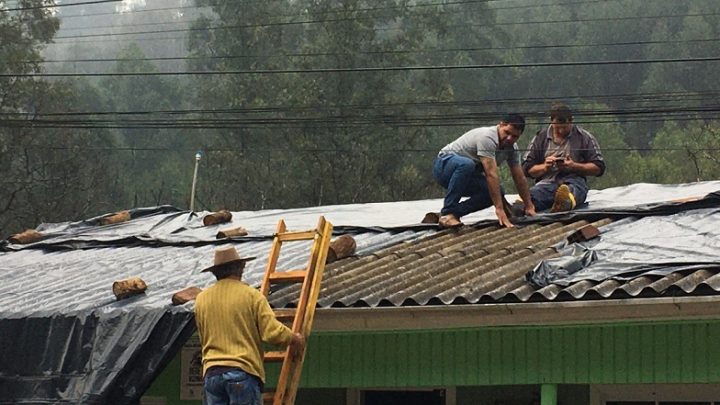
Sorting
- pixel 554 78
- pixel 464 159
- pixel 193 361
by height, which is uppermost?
pixel 554 78

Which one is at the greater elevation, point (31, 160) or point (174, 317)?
point (31, 160)

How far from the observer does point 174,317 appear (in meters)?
9.67

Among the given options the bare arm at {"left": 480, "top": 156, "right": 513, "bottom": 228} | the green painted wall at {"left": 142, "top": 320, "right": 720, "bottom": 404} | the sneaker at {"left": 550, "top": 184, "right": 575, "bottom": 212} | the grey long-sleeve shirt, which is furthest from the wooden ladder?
the grey long-sleeve shirt

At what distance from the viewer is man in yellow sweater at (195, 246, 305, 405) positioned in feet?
27.3

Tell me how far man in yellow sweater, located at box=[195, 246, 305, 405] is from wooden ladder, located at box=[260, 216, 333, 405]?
0.14 m

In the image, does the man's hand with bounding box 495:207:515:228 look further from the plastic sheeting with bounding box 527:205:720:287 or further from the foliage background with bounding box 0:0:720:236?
the foliage background with bounding box 0:0:720:236

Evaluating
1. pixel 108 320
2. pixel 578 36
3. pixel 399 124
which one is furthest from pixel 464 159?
pixel 578 36

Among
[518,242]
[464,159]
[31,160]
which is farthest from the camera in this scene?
[31,160]

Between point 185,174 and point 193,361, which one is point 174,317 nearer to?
point 193,361

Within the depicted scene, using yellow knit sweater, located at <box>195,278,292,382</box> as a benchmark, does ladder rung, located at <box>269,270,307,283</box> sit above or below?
above

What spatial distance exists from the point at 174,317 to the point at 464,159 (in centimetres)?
316

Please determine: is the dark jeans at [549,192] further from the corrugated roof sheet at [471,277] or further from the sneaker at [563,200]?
the corrugated roof sheet at [471,277]

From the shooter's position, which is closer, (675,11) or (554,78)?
(554,78)

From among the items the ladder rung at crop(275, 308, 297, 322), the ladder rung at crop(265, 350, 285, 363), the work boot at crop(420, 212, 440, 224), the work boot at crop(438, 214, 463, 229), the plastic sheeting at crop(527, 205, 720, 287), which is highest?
the work boot at crop(420, 212, 440, 224)
